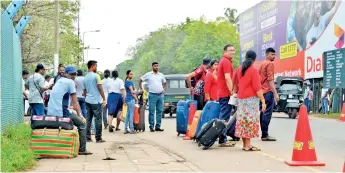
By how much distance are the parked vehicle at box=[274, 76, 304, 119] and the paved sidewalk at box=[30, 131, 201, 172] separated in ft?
53.1

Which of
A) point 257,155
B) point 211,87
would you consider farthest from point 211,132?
point 211,87

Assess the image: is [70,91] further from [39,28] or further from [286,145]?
[39,28]

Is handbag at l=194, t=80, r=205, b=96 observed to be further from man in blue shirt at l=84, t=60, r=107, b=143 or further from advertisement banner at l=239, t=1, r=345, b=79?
advertisement banner at l=239, t=1, r=345, b=79

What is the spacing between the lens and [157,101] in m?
16.7

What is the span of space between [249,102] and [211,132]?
0.94m

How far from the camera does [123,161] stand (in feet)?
30.8

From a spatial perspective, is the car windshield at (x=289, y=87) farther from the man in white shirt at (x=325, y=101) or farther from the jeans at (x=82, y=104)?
the jeans at (x=82, y=104)

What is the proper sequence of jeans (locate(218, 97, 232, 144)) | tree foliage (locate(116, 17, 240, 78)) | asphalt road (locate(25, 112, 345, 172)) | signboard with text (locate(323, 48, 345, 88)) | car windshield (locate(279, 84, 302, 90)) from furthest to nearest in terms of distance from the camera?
1. tree foliage (locate(116, 17, 240, 78))
2. signboard with text (locate(323, 48, 345, 88))
3. car windshield (locate(279, 84, 302, 90))
4. jeans (locate(218, 97, 232, 144))
5. asphalt road (locate(25, 112, 345, 172))

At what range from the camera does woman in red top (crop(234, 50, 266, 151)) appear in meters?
10.5

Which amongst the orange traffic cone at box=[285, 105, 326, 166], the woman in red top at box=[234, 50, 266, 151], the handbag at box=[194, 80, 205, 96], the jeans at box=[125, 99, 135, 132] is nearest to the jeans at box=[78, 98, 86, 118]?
the jeans at box=[125, 99, 135, 132]

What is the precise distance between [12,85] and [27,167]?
4.94 metres

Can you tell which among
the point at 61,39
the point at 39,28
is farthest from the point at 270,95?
the point at 61,39

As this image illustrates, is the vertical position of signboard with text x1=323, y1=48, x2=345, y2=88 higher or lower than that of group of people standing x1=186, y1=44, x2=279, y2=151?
higher

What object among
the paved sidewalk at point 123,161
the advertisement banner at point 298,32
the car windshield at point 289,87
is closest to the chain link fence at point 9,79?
the paved sidewalk at point 123,161
